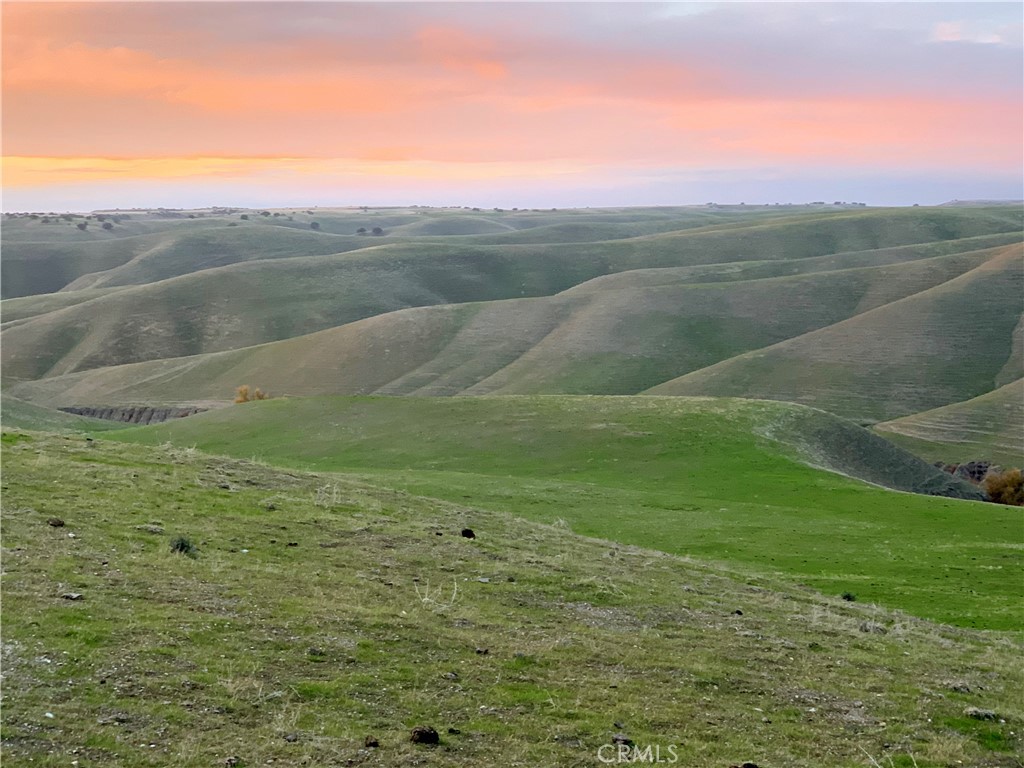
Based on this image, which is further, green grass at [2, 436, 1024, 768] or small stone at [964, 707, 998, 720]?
small stone at [964, 707, 998, 720]

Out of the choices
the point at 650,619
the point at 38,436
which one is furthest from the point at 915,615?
the point at 38,436

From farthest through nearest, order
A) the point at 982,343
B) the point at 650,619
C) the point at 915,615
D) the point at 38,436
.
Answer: the point at 982,343 < the point at 38,436 < the point at 915,615 < the point at 650,619

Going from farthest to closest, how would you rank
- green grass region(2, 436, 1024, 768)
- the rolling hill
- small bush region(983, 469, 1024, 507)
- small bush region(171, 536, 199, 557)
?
the rolling hill
small bush region(983, 469, 1024, 507)
small bush region(171, 536, 199, 557)
green grass region(2, 436, 1024, 768)

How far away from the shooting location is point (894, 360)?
11262 centimetres

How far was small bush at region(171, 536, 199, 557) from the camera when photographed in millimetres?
17719

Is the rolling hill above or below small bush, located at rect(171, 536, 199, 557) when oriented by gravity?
below

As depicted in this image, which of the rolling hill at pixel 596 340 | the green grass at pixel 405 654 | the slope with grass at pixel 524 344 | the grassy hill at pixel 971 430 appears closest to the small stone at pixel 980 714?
the green grass at pixel 405 654

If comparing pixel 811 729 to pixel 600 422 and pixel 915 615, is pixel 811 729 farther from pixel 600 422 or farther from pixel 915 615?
pixel 600 422

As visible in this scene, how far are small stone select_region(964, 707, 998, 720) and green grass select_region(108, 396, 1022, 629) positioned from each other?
13216 millimetres

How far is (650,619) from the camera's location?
61.9 ft

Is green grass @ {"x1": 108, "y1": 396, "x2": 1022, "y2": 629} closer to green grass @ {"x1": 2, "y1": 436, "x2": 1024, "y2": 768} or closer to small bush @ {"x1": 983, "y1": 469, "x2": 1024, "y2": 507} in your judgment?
small bush @ {"x1": 983, "y1": 469, "x2": 1024, "y2": 507}

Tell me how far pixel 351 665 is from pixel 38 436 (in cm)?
2217

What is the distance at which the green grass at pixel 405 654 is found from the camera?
437 inches

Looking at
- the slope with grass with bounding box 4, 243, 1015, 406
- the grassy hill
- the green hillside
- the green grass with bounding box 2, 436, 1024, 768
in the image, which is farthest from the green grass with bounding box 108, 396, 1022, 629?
the slope with grass with bounding box 4, 243, 1015, 406
